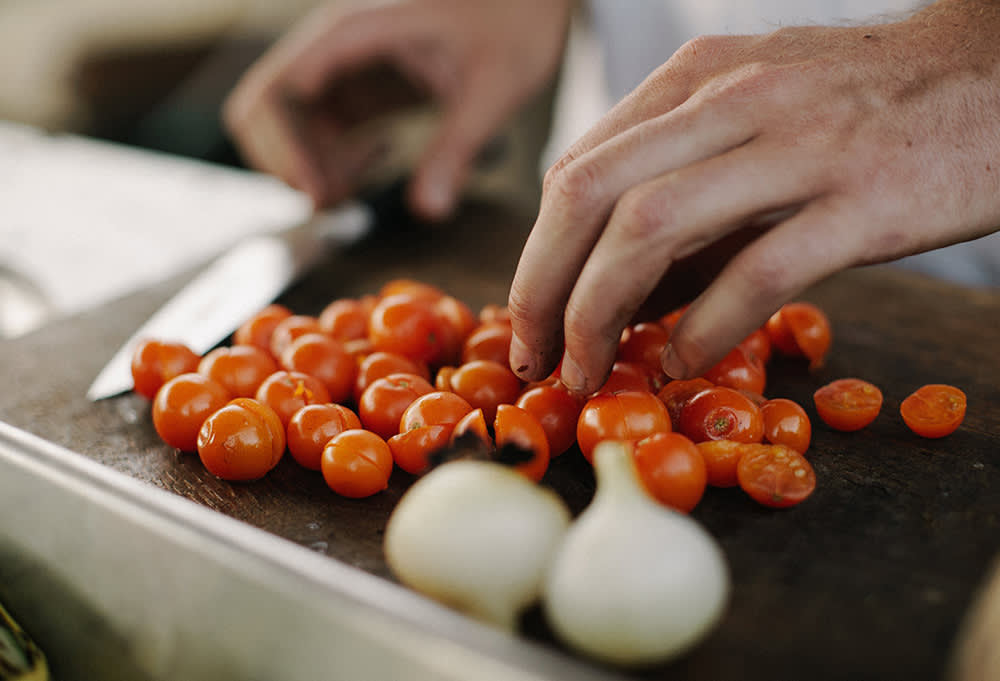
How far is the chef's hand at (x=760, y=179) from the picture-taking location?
0.69 metres

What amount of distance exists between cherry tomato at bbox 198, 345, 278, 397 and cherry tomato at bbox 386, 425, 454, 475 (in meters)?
0.26

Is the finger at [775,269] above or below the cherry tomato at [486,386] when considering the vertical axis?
above

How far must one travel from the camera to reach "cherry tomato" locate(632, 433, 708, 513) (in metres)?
0.71

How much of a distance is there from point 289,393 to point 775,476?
1.81 feet

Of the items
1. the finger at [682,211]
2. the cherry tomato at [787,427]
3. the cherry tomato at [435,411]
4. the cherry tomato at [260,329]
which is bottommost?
the cherry tomato at [787,427]

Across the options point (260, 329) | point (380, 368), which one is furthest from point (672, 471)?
point (260, 329)

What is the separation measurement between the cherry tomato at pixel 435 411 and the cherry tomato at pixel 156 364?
1.17 ft

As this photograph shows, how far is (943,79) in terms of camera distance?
Answer: 0.78 meters

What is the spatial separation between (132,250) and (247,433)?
44.1 inches

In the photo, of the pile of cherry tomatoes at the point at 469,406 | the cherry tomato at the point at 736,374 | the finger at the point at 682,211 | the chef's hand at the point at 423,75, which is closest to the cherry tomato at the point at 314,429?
the pile of cherry tomatoes at the point at 469,406

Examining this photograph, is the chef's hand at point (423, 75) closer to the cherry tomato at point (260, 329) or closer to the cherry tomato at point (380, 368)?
the cherry tomato at point (260, 329)

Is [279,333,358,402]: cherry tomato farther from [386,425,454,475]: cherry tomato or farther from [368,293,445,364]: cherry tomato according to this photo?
[386,425,454,475]: cherry tomato

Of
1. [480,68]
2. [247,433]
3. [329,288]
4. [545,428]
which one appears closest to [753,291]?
[545,428]

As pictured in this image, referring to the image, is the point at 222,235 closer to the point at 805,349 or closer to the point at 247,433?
the point at 247,433
